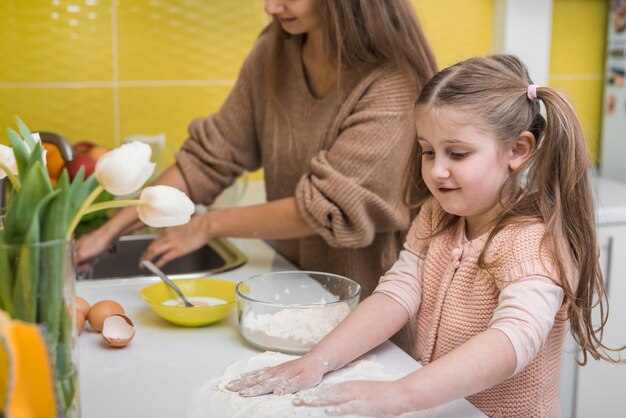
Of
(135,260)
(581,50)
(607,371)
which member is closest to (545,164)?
(135,260)

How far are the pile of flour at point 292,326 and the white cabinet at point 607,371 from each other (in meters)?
1.14

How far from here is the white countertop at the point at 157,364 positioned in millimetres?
991

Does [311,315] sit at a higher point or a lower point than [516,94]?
lower

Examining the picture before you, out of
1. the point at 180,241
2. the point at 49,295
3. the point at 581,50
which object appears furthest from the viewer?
the point at 581,50

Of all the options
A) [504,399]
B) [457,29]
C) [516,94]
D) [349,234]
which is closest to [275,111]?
[349,234]

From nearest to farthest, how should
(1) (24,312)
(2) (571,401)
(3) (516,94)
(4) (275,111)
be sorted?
(1) (24,312), (3) (516,94), (4) (275,111), (2) (571,401)

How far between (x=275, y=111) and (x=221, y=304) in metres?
0.58

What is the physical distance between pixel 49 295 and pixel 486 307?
2.00ft

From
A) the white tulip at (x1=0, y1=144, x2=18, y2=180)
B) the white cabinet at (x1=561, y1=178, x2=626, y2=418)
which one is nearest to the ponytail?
the white tulip at (x1=0, y1=144, x2=18, y2=180)

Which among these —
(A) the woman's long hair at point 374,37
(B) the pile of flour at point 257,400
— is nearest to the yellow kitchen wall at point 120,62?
(A) the woman's long hair at point 374,37

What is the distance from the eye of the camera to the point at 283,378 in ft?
3.38

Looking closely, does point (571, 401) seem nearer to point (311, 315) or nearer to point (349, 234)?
point (349, 234)

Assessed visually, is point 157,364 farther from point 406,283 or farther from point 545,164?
point 545,164

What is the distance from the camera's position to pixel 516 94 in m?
1.14
